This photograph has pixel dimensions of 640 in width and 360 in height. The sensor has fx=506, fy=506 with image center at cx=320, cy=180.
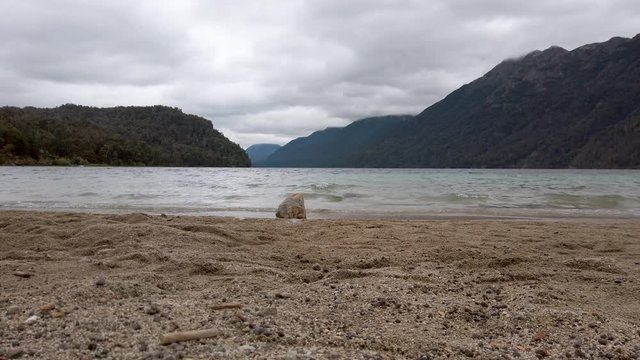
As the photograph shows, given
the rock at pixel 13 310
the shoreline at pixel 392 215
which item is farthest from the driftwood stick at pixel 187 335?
the shoreline at pixel 392 215

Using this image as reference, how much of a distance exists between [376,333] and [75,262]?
4.16 meters

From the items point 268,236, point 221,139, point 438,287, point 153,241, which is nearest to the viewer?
point 438,287

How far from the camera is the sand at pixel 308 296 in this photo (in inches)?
140

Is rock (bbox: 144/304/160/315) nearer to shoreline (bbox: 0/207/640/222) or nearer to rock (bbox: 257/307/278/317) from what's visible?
rock (bbox: 257/307/278/317)

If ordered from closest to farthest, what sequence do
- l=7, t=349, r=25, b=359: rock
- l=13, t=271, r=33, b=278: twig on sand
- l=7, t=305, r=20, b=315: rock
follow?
l=7, t=349, r=25, b=359: rock < l=7, t=305, r=20, b=315: rock < l=13, t=271, r=33, b=278: twig on sand

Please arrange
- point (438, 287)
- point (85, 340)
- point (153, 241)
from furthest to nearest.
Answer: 1. point (153, 241)
2. point (438, 287)
3. point (85, 340)

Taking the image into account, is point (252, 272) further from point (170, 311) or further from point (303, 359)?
point (303, 359)

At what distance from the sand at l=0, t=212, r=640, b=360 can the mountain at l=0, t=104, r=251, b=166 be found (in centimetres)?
9903

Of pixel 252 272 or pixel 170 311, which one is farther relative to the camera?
pixel 252 272

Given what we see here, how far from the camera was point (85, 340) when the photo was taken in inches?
136

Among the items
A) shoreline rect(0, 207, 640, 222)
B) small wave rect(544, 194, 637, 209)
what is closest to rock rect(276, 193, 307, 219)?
shoreline rect(0, 207, 640, 222)

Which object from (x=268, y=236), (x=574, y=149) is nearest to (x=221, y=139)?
(x=574, y=149)

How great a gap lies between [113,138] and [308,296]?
124 m

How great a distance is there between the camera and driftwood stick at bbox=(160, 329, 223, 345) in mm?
3432
